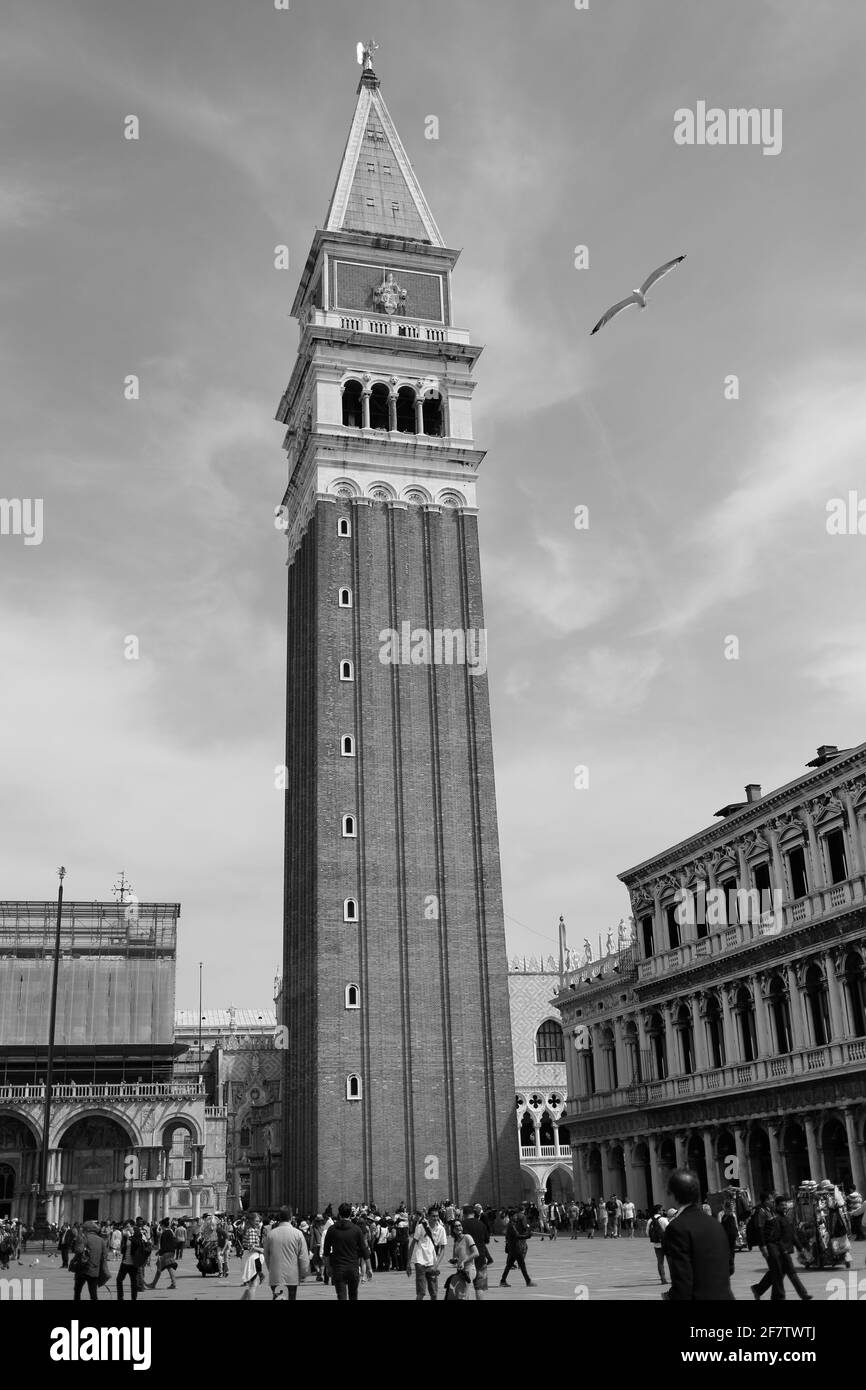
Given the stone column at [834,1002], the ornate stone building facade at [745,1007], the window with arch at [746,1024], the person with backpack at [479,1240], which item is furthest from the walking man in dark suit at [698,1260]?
the window with arch at [746,1024]

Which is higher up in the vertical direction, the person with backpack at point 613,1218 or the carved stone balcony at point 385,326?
the carved stone balcony at point 385,326

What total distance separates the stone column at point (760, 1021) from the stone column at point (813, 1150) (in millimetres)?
3084

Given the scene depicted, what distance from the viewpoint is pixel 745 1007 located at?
4428cm

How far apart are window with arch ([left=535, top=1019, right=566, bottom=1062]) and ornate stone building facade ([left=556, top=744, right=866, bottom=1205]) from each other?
77.3 ft

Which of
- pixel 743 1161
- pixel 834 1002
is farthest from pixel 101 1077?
pixel 834 1002

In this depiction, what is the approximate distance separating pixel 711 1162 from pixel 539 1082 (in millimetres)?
34494

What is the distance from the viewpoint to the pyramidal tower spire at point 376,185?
6669cm

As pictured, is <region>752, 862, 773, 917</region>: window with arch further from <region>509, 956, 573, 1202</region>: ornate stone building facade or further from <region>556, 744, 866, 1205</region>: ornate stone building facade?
<region>509, 956, 573, 1202</region>: ornate stone building facade

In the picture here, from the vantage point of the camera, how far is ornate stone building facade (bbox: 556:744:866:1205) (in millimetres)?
38812

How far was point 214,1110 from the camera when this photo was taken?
7169cm

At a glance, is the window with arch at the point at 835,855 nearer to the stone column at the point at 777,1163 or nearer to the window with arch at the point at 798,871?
the window with arch at the point at 798,871

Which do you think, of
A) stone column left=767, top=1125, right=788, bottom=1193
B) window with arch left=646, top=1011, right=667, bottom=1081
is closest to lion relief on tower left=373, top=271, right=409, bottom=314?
window with arch left=646, top=1011, right=667, bottom=1081

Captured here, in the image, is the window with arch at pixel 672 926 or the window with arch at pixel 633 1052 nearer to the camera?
the window with arch at pixel 672 926
